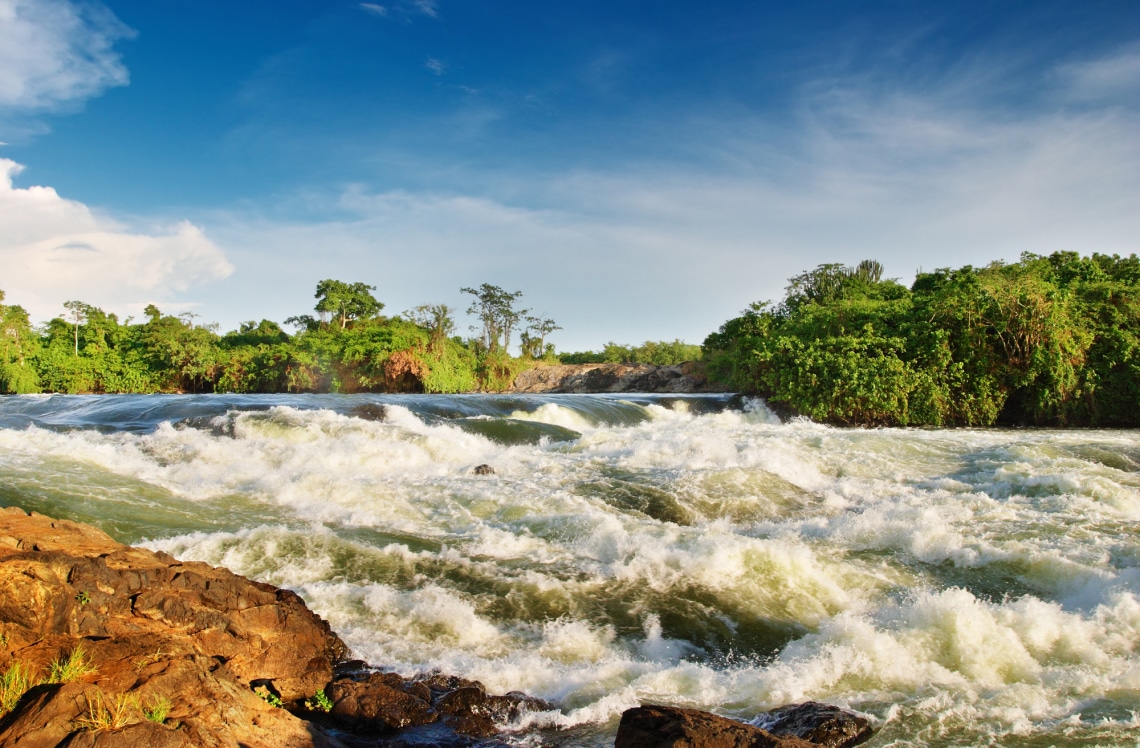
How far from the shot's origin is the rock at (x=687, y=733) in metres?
2.56

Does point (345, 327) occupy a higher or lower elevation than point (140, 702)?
higher

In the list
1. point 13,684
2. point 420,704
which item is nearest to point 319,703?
point 420,704

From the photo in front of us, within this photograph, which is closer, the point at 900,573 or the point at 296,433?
the point at 900,573

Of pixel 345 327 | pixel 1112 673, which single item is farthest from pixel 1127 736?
pixel 345 327

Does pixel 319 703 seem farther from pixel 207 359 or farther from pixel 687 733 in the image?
pixel 207 359

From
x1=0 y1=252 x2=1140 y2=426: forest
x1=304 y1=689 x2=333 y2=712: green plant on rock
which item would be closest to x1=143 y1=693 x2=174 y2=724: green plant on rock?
x1=304 y1=689 x2=333 y2=712: green plant on rock

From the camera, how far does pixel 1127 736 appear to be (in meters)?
3.24

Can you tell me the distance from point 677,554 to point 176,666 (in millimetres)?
4188

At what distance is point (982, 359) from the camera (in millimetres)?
16922

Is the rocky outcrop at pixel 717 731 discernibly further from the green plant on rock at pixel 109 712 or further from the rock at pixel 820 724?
the green plant on rock at pixel 109 712

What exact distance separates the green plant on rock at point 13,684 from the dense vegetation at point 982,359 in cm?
1731

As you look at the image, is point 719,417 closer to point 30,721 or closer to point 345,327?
point 30,721

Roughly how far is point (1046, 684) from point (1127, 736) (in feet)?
2.19

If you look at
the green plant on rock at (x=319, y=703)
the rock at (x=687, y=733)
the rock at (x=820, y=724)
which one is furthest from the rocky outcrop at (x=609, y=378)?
the rock at (x=687, y=733)
